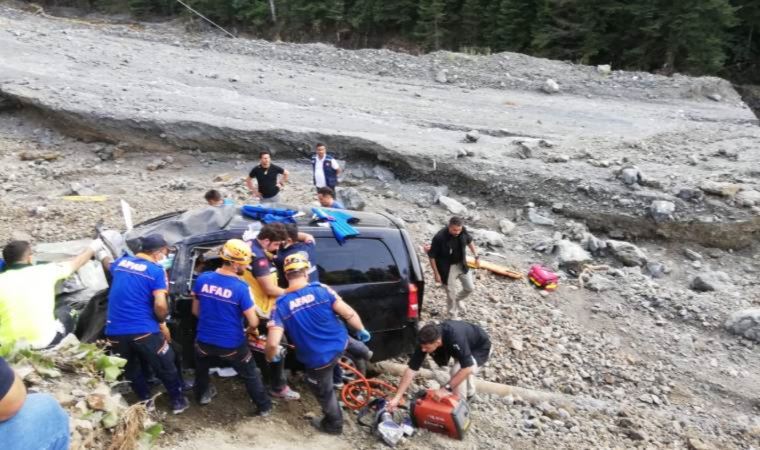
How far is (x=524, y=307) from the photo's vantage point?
8.49 meters

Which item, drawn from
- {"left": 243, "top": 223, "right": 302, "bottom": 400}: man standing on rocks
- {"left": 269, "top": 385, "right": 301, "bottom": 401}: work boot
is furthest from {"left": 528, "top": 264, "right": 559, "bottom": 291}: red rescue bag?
{"left": 243, "top": 223, "right": 302, "bottom": 400}: man standing on rocks

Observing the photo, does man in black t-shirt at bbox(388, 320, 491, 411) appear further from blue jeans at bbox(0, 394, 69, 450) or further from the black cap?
blue jeans at bbox(0, 394, 69, 450)

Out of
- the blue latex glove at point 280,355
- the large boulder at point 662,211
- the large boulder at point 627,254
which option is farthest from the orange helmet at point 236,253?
the large boulder at point 662,211

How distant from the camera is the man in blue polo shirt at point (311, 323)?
16.6 feet

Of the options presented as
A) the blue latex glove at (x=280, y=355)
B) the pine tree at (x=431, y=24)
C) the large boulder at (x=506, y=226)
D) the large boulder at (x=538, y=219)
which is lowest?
the large boulder at (x=506, y=226)

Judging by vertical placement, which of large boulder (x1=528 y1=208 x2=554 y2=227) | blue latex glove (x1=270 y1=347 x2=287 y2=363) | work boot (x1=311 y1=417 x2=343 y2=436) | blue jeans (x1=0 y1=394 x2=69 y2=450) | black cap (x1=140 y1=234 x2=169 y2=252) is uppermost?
black cap (x1=140 y1=234 x2=169 y2=252)

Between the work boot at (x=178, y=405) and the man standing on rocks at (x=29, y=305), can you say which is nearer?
the man standing on rocks at (x=29, y=305)

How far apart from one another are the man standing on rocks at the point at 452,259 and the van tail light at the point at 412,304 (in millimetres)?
1592

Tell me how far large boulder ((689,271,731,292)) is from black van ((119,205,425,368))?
5684 millimetres

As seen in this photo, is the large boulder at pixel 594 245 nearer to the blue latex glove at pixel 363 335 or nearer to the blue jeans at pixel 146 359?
the blue latex glove at pixel 363 335

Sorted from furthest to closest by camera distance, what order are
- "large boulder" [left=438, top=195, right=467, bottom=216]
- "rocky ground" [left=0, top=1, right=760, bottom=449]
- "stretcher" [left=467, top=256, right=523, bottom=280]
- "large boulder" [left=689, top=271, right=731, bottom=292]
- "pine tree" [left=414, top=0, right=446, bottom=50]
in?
"pine tree" [left=414, top=0, right=446, bottom=50], "large boulder" [left=438, top=195, right=467, bottom=216], "large boulder" [left=689, top=271, right=731, bottom=292], "stretcher" [left=467, top=256, right=523, bottom=280], "rocky ground" [left=0, top=1, right=760, bottom=449]

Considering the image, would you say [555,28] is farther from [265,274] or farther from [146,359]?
[146,359]

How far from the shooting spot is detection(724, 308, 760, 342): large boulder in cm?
817

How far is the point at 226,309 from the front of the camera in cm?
509
